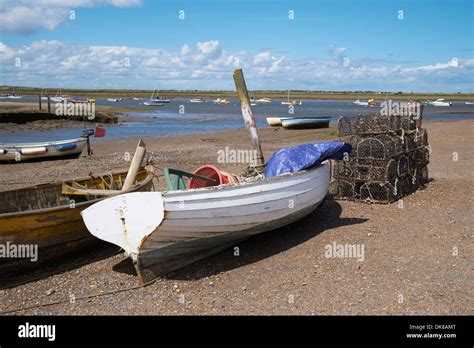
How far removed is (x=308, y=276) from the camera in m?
8.24

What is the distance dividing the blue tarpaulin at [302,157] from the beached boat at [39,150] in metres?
15.1

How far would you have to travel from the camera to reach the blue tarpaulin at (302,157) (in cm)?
1035

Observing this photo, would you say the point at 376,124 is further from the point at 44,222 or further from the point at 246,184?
the point at 44,222

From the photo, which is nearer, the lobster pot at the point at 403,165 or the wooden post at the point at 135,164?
the wooden post at the point at 135,164

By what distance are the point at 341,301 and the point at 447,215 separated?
5.42m

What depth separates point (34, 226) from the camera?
870 centimetres

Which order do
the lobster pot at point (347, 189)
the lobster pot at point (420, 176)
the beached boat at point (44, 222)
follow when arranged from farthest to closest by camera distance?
the lobster pot at point (420, 176) < the lobster pot at point (347, 189) < the beached boat at point (44, 222)

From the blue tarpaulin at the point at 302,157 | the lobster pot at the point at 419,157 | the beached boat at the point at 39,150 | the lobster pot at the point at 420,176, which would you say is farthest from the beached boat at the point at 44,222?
the beached boat at the point at 39,150

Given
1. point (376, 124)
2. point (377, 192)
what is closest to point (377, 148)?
point (377, 192)

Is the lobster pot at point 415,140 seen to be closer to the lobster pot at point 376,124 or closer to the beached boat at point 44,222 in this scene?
the lobster pot at point 376,124
